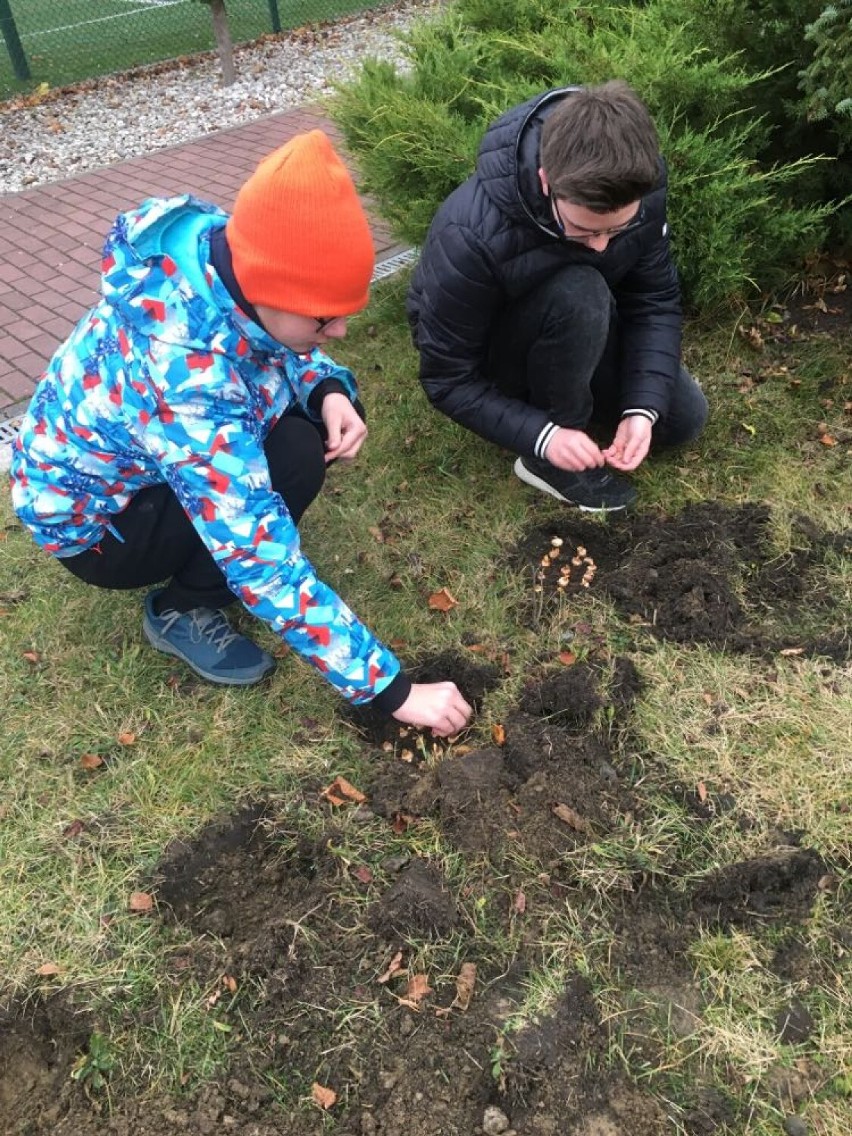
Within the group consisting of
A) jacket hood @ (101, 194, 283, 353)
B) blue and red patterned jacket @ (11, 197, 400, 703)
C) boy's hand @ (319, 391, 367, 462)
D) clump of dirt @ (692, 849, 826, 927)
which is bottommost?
clump of dirt @ (692, 849, 826, 927)

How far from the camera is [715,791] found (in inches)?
83.0

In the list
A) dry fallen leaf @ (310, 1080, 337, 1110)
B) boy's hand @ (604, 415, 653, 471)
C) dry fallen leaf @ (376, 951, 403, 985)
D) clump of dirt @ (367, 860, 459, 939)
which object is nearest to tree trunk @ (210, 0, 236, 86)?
boy's hand @ (604, 415, 653, 471)

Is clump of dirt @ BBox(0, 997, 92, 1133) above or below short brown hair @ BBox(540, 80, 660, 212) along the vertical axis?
below

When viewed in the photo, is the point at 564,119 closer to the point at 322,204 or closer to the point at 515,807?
the point at 322,204

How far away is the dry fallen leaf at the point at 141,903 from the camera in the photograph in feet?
6.55

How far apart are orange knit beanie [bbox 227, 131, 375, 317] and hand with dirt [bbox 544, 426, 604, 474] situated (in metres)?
1.03

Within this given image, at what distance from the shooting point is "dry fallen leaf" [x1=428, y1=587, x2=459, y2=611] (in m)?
2.67

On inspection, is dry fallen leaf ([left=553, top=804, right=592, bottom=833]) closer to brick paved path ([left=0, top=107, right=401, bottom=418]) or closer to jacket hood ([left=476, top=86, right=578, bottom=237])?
jacket hood ([left=476, top=86, right=578, bottom=237])

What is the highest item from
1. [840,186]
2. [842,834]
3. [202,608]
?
[840,186]

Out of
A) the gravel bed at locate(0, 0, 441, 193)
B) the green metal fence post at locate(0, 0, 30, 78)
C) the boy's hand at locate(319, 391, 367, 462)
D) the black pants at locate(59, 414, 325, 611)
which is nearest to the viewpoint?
the black pants at locate(59, 414, 325, 611)

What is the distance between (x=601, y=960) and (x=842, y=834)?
2.10ft

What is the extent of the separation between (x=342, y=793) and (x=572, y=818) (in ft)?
1.85

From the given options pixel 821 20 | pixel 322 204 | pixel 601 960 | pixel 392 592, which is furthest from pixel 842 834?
pixel 821 20

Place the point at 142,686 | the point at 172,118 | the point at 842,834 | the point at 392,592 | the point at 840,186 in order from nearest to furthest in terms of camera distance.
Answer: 1. the point at 842,834
2. the point at 142,686
3. the point at 392,592
4. the point at 840,186
5. the point at 172,118
